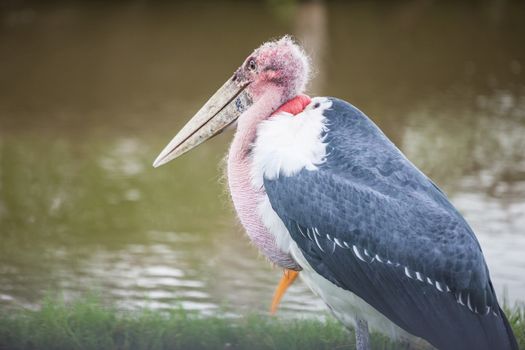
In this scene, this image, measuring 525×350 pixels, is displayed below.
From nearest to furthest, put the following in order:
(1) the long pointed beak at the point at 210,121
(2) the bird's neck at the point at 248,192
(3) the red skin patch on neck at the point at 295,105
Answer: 1. (2) the bird's neck at the point at 248,192
2. (3) the red skin patch on neck at the point at 295,105
3. (1) the long pointed beak at the point at 210,121

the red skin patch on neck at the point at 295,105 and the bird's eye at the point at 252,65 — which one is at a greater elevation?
the bird's eye at the point at 252,65

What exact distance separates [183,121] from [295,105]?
5.54 m

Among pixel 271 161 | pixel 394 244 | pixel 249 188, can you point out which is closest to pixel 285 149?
pixel 271 161

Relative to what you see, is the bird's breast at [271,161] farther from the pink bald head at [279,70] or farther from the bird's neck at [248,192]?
the pink bald head at [279,70]

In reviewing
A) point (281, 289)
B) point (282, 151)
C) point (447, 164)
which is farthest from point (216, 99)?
point (447, 164)

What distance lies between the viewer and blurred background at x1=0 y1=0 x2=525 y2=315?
6.60 meters

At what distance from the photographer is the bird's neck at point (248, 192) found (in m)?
4.48

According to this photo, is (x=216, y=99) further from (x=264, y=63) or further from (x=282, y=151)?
(x=282, y=151)

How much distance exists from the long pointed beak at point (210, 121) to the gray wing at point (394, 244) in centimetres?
61

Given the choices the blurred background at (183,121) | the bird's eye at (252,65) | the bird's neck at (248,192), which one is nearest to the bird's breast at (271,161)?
the bird's neck at (248,192)

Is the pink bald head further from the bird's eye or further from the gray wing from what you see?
the gray wing

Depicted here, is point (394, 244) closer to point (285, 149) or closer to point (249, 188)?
point (285, 149)

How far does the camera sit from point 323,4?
17.1 meters

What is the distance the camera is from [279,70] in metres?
4.60
